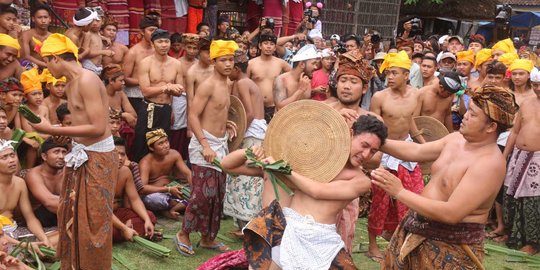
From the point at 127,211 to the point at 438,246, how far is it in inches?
132

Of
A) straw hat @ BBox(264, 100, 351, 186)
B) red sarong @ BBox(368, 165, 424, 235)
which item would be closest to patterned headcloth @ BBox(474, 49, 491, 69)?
red sarong @ BBox(368, 165, 424, 235)

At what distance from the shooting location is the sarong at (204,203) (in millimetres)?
6121

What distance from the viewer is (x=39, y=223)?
579cm

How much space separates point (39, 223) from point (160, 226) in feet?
4.56

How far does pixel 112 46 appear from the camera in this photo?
8.41 m

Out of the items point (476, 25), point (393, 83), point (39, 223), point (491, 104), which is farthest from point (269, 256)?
point (476, 25)

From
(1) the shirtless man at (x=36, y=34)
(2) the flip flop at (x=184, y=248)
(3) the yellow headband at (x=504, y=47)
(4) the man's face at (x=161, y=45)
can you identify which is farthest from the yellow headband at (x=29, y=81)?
(3) the yellow headband at (x=504, y=47)

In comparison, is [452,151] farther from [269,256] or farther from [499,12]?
[499,12]

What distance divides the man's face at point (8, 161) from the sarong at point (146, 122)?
223 cm

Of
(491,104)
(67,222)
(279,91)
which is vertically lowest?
(67,222)

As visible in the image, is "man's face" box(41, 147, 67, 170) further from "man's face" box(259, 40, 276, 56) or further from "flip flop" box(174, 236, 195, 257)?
"man's face" box(259, 40, 276, 56)

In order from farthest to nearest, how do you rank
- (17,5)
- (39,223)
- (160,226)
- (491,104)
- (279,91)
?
(17,5), (279,91), (160,226), (39,223), (491,104)

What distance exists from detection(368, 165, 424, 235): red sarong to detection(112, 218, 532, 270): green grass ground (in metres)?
0.36

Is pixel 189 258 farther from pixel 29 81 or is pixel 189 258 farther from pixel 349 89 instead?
pixel 29 81
